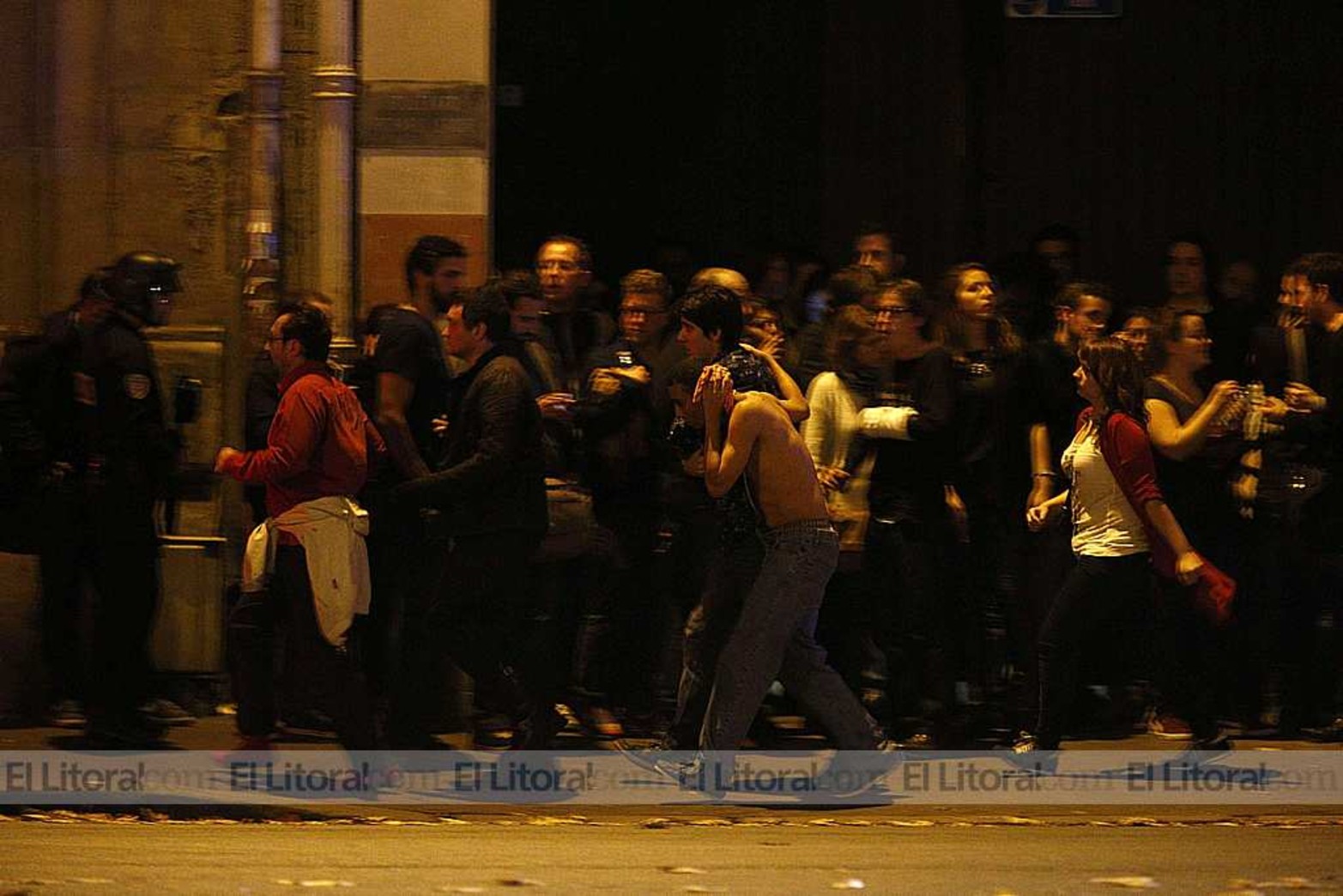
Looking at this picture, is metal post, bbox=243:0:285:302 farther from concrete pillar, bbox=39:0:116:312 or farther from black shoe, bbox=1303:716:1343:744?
black shoe, bbox=1303:716:1343:744

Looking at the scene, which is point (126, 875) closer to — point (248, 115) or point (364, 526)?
point (364, 526)

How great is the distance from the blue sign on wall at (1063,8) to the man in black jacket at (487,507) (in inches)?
190

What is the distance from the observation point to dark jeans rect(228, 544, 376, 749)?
9445 millimetres

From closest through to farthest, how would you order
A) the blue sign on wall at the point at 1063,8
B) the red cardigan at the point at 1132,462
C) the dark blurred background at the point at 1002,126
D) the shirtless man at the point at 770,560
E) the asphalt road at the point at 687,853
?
1. the asphalt road at the point at 687,853
2. the shirtless man at the point at 770,560
3. the red cardigan at the point at 1132,462
4. the blue sign on wall at the point at 1063,8
5. the dark blurred background at the point at 1002,126

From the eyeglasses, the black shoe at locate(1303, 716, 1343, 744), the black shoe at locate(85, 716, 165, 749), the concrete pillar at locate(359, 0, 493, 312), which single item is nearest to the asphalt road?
the black shoe at locate(85, 716, 165, 749)

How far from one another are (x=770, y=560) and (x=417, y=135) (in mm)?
3510

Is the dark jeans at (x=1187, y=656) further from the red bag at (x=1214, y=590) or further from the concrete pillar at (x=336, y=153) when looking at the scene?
the concrete pillar at (x=336, y=153)

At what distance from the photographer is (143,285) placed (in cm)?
1017

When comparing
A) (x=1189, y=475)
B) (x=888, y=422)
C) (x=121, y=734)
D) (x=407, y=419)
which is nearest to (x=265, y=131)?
(x=407, y=419)

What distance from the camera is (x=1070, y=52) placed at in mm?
13961

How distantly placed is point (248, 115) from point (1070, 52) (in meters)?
4.81

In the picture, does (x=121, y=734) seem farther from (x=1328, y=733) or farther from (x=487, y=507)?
(x=1328, y=733)

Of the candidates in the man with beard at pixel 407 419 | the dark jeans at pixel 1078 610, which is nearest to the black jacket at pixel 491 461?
the man with beard at pixel 407 419

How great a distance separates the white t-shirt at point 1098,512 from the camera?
9.79m
